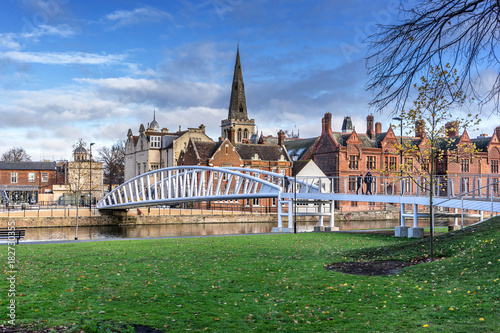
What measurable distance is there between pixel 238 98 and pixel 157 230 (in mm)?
63422

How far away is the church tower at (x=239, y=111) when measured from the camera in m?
104

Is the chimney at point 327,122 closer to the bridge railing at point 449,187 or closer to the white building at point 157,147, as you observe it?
the white building at point 157,147

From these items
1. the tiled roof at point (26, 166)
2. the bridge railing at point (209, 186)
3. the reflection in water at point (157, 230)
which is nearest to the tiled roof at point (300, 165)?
the bridge railing at point (209, 186)

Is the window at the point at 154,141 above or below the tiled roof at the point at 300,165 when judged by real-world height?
above

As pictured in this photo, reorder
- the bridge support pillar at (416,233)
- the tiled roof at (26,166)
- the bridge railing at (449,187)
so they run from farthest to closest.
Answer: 1. the tiled roof at (26,166)
2. the bridge support pillar at (416,233)
3. the bridge railing at (449,187)

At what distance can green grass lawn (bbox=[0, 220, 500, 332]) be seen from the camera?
847 centimetres

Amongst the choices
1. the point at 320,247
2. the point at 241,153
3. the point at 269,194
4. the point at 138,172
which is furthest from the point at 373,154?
the point at 320,247

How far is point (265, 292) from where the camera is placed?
35.6ft

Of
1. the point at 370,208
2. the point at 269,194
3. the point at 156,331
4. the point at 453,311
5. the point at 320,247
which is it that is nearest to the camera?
the point at 156,331

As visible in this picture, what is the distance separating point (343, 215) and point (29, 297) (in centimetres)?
4918

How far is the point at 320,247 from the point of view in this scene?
1986 cm

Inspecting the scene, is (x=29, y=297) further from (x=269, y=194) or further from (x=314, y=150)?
(x=314, y=150)

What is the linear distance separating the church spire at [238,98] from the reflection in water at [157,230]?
175 ft

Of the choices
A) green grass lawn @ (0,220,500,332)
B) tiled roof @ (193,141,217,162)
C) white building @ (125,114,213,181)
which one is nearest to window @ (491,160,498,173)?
tiled roof @ (193,141,217,162)
